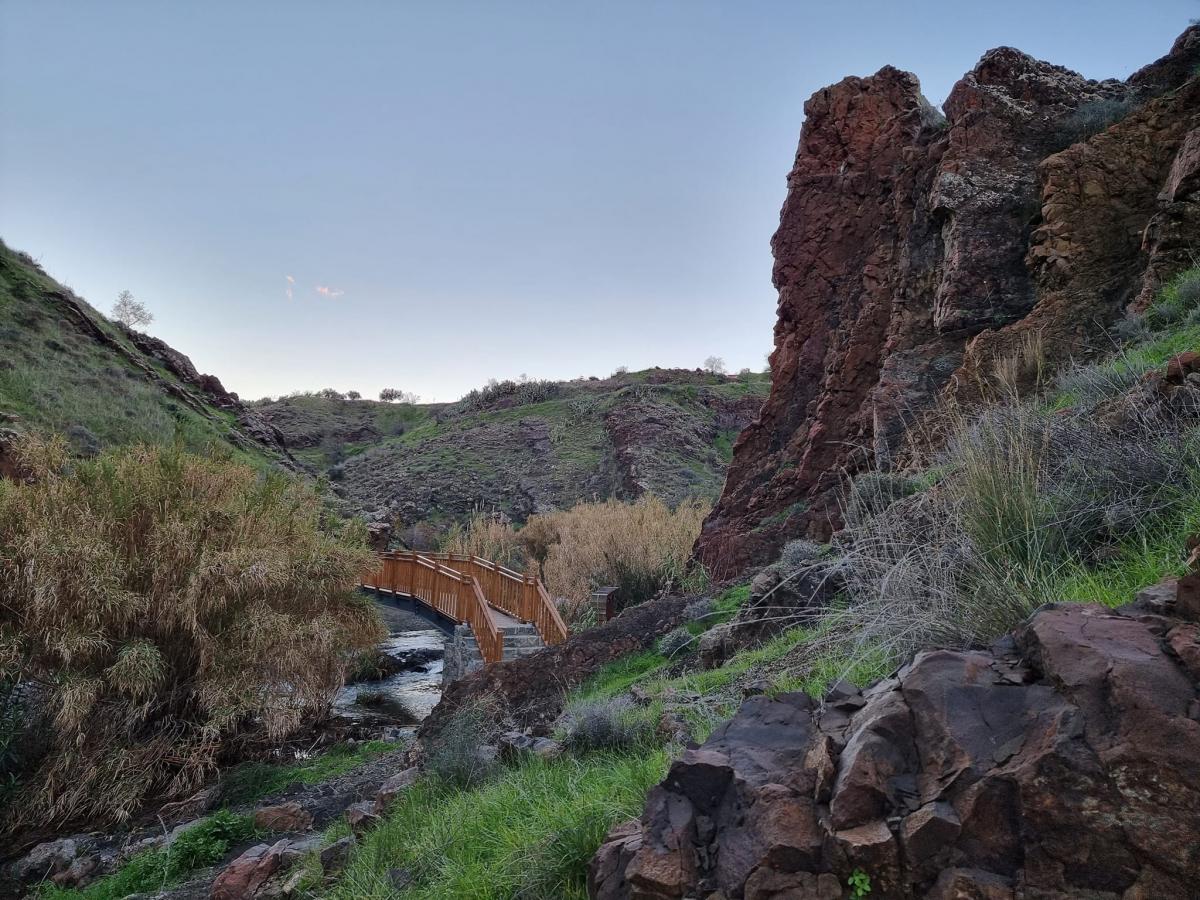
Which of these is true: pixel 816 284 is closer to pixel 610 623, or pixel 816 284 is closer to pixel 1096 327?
pixel 1096 327

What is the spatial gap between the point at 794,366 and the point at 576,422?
111 feet

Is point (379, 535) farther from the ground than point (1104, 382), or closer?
closer

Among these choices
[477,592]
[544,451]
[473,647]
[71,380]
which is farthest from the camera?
[544,451]

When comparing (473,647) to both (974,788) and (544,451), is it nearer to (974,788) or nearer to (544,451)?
(974,788)

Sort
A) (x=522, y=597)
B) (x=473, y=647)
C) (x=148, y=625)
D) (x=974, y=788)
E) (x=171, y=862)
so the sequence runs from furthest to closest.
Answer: (x=522, y=597), (x=473, y=647), (x=148, y=625), (x=171, y=862), (x=974, y=788)

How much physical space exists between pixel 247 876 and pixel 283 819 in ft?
7.30

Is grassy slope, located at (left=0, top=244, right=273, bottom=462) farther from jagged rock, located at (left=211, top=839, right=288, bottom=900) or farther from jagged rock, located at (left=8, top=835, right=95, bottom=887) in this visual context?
jagged rock, located at (left=211, top=839, right=288, bottom=900)

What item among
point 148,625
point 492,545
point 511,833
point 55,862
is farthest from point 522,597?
point 511,833

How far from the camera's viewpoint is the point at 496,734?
645 centimetres

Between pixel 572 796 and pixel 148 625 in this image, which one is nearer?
pixel 572 796

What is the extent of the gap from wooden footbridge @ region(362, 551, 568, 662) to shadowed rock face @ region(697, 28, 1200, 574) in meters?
3.51

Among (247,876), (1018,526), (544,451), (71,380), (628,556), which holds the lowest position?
(247,876)

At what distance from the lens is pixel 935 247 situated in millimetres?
10555

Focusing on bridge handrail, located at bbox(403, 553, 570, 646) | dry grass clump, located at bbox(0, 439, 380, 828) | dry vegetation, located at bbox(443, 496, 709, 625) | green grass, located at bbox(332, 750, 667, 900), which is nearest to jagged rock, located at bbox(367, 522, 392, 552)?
bridge handrail, located at bbox(403, 553, 570, 646)
